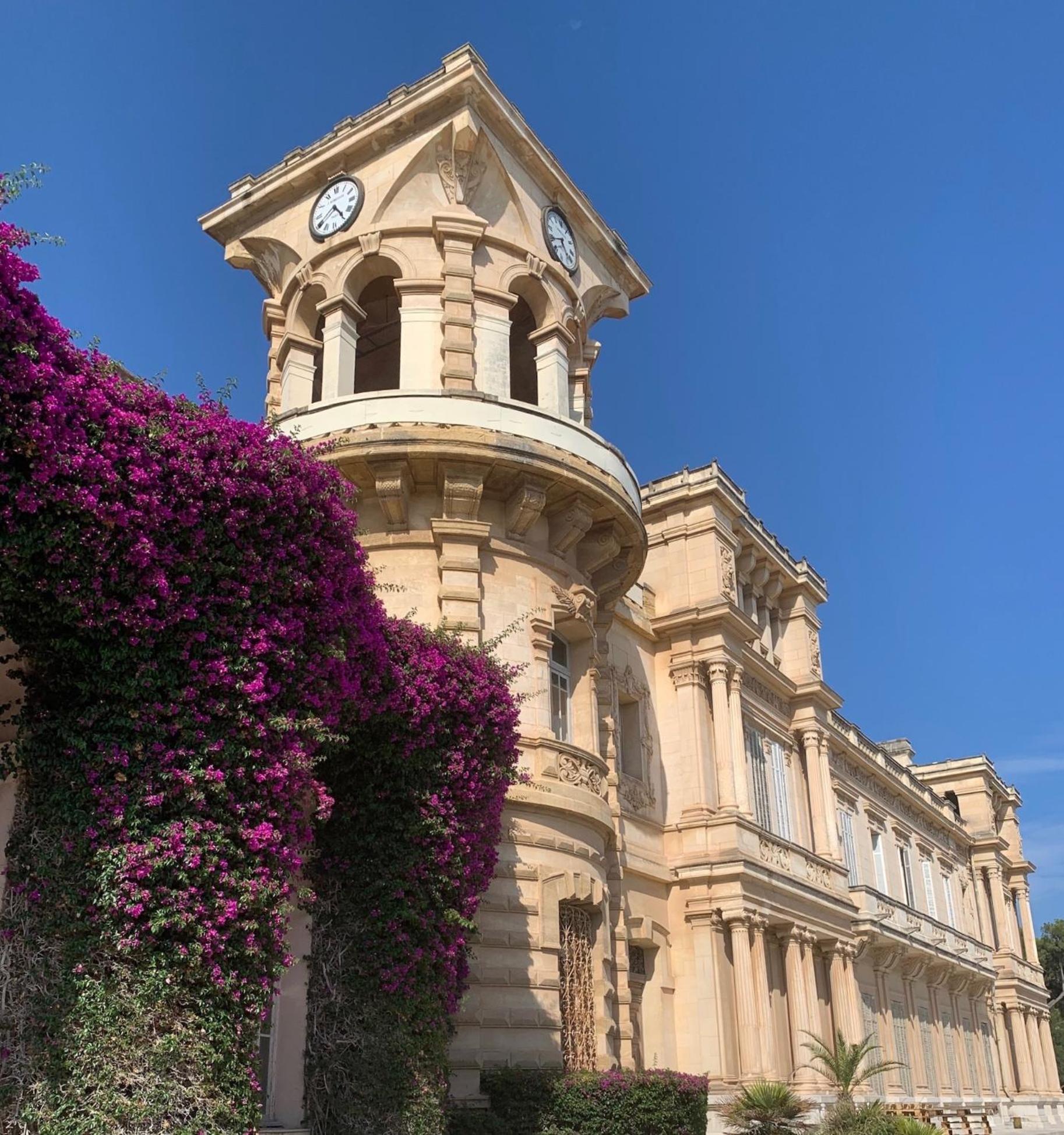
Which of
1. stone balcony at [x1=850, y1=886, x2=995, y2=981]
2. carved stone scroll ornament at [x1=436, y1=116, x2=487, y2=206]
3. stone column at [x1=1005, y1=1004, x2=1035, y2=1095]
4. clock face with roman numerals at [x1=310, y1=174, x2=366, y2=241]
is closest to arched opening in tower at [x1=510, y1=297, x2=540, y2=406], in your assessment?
carved stone scroll ornament at [x1=436, y1=116, x2=487, y2=206]

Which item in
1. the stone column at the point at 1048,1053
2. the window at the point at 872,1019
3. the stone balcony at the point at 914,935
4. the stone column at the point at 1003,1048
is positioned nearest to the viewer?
the stone balcony at the point at 914,935

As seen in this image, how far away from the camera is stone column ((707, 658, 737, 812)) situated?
24875 mm

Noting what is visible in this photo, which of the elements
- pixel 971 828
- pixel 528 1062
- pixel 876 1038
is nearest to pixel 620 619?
pixel 528 1062

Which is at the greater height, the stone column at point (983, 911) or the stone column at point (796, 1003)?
the stone column at point (983, 911)

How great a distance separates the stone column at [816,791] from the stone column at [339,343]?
16399 millimetres

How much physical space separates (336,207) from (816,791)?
1835 centimetres

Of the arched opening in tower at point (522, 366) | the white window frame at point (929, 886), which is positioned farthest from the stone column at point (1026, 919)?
the arched opening in tower at point (522, 366)

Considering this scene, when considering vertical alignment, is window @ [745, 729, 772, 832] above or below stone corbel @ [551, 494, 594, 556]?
below

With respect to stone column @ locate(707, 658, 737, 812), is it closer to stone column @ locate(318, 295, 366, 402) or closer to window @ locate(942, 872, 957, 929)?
stone column @ locate(318, 295, 366, 402)

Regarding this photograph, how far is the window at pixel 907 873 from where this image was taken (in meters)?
39.9

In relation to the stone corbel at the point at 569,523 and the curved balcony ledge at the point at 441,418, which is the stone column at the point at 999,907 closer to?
the stone corbel at the point at 569,523

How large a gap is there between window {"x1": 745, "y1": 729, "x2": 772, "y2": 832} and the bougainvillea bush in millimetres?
17652

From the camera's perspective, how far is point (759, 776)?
27750 millimetres

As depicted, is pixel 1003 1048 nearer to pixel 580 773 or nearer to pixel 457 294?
pixel 580 773
